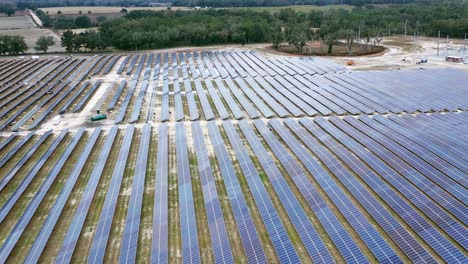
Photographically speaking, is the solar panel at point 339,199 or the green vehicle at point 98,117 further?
the green vehicle at point 98,117

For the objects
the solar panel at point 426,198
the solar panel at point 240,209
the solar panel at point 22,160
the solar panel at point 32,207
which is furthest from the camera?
the solar panel at point 22,160

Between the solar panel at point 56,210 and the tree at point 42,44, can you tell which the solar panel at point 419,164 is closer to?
the solar panel at point 56,210

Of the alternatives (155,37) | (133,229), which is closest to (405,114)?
(133,229)

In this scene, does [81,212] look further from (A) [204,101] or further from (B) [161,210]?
(A) [204,101]

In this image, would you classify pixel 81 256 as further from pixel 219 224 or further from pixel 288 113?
pixel 288 113

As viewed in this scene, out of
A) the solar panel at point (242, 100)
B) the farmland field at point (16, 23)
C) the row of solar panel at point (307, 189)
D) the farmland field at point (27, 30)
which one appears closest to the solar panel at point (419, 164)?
the row of solar panel at point (307, 189)

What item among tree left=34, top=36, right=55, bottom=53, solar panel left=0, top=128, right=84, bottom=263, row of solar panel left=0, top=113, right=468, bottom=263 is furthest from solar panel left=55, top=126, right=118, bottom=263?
tree left=34, top=36, right=55, bottom=53

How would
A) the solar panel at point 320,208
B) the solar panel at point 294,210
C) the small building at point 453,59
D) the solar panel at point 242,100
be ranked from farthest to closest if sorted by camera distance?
the small building at point 453,59 < the solar panel at point 242,100 < the solar panel at point 294,210 < the solar panel at point 320,208

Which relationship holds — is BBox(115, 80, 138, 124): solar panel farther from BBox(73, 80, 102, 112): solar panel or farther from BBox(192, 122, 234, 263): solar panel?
BBox(192, 122, 234, 263): solar panel
